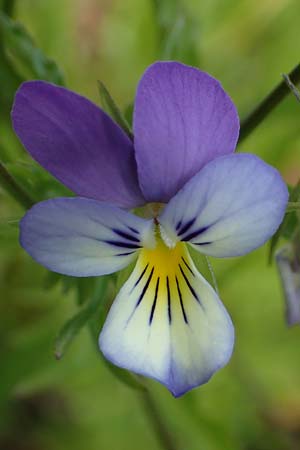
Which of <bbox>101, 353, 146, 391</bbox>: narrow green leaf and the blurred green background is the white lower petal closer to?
<bbox>101, 353, 146, 391</bbox>: narrow green leaf

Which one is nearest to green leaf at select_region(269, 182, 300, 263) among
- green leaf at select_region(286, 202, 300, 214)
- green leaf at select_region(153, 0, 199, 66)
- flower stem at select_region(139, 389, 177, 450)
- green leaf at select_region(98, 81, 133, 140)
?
green leaf at select_region(286, 202, 300, 214)

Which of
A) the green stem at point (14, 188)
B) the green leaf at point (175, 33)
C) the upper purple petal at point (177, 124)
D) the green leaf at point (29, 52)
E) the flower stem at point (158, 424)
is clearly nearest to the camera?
the upper purple petal at point (177, 124)

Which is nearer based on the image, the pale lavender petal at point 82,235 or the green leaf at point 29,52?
the pale lavender petal at point 82,235

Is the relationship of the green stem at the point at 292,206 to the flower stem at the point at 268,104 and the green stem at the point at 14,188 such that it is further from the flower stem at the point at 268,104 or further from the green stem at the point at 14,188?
the green stem at the point at 14,188

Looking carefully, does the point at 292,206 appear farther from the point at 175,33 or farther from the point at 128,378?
the point at 175,33

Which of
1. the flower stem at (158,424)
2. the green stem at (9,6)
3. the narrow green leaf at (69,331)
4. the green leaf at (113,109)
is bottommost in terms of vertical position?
the flower stem at (158,424)

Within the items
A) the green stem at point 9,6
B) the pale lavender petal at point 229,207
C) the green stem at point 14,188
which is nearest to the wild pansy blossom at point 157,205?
the pale lavender petal at point 229,207

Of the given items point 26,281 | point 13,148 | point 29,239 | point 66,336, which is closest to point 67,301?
point 26,281

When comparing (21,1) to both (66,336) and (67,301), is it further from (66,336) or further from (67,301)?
(66,336)
